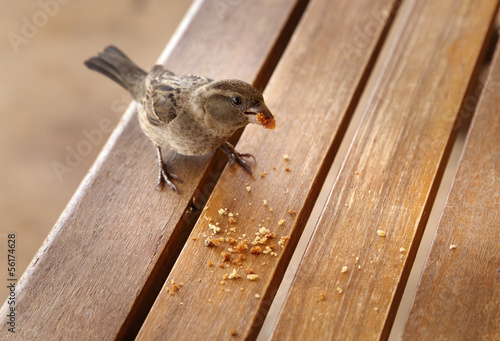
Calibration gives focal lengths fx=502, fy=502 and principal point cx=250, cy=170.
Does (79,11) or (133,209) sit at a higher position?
(79,11)

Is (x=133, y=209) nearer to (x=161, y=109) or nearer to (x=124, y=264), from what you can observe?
(x=124, y=264)

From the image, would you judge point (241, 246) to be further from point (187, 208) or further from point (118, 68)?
point (118, 68)

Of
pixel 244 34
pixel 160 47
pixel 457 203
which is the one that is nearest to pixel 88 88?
pixel 160 47

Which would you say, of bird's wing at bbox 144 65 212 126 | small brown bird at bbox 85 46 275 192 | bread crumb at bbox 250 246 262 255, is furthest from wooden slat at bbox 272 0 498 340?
bird's wing at bbox 144 65 212 126
